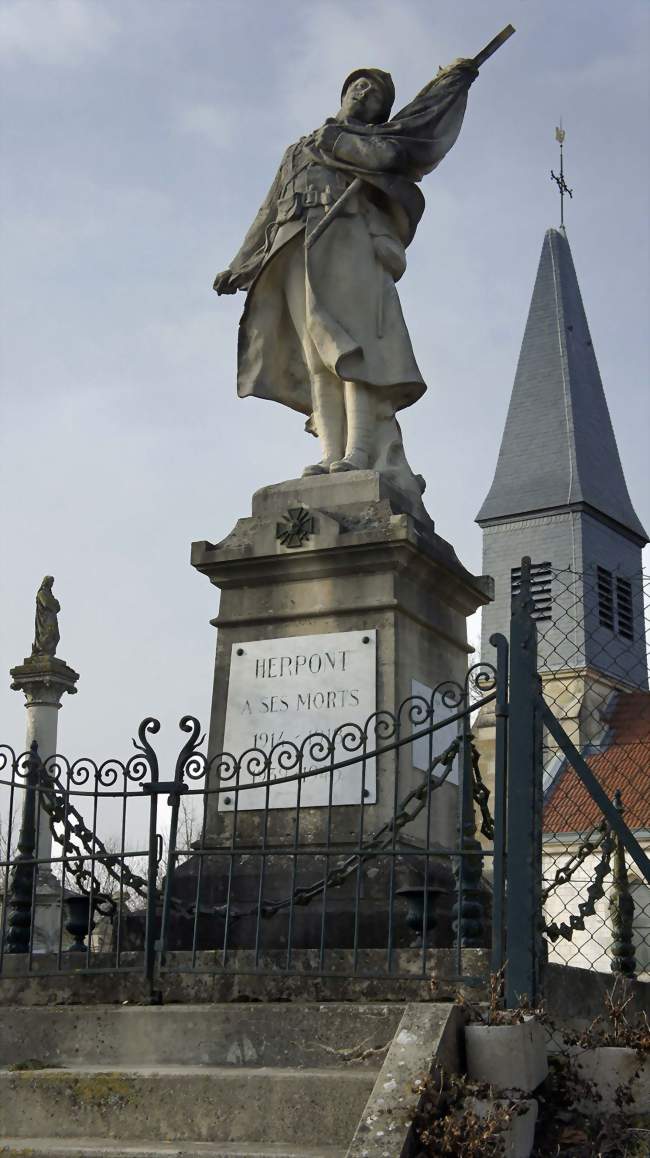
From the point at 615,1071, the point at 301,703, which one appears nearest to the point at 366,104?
the point at 301,703

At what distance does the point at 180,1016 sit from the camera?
228 inches

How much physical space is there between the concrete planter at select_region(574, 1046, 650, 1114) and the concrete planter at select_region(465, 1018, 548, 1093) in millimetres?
352

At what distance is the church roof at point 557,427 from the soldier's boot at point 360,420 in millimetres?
39236

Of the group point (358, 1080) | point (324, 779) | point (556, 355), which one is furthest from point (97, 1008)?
point (556, 355)

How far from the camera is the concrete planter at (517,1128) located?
472cm

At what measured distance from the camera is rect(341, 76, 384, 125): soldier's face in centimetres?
932

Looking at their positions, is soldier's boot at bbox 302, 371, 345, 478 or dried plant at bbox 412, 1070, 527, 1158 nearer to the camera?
dried plant at bbox 412, 1070, 527, 1158

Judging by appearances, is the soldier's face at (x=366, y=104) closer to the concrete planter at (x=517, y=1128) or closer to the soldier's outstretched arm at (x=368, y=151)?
the soldier's outstretched arm at (x=368, y=151)

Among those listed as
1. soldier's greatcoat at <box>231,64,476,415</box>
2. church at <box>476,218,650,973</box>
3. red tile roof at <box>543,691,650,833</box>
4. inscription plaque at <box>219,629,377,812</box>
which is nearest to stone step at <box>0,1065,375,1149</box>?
inscription plaque at <box>219,629,377,812</box>

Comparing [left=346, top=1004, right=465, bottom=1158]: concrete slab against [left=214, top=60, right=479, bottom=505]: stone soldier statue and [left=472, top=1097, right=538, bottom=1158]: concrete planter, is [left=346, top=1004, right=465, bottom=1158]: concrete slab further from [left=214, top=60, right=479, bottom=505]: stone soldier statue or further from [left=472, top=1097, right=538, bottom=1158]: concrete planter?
[left=214, top=60, right=479, bottom=505]: stone soldier statue

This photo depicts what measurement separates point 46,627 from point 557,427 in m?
31.0

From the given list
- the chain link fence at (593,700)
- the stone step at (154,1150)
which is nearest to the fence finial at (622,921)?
the stone step at (154,1150)

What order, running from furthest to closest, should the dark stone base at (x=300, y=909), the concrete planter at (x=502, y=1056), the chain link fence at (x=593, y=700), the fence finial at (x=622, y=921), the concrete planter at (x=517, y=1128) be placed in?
the chain link fence at (x=593, y=700), the fence finial at (x=622, y=921), the dark stone base at (x=300, y=909), the concrete planter at (x=502, y=1056), the concrete planter at (x=517, y=1128)

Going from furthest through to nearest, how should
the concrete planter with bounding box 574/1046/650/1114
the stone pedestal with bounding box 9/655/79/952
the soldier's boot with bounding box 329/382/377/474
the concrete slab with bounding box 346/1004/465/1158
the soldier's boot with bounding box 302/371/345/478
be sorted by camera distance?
1. the stone pedestal with bounding box 9/655/79/952
2. the soldier's boot with bounding box 302/371/345/478
3. the soldier's boot with bounding box 329/382/377/474
4. the concrete planter with bounding box 574/1046/650/1114
5. the concrete slab with bounding box 346/1004/465/1158
